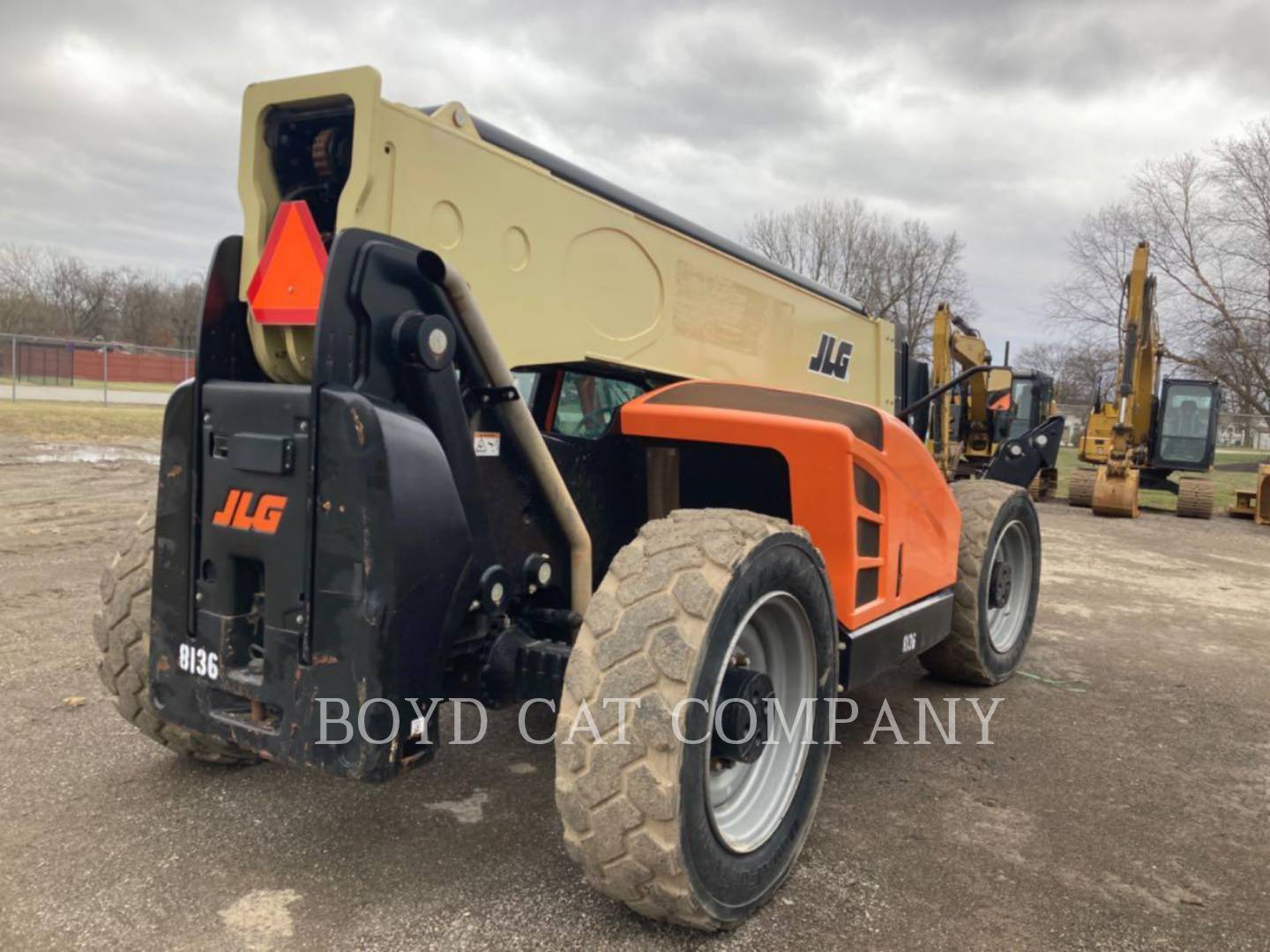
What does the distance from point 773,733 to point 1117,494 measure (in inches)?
556

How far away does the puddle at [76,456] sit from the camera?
45.4 ft

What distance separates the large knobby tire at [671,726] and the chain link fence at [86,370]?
27.7 m

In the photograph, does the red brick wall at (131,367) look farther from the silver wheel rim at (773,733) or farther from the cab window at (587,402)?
the silver wheel rim at (773,733)

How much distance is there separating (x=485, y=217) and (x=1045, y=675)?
4328 mm

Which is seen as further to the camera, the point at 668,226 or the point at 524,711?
the point at 524,711

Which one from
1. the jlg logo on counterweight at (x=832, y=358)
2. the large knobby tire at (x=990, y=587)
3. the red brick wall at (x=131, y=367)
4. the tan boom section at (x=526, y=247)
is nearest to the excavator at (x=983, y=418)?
the jlg logo on counterweight at (x=832, y=358)

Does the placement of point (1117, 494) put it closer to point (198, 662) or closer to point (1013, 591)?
point (1013, 591)

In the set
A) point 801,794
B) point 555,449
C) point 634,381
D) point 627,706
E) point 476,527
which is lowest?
point 801,794

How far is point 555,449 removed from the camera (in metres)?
3.28

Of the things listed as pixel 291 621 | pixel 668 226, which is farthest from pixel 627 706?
pixel 668 226

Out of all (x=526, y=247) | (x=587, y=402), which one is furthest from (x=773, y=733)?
(x=526, y=247)

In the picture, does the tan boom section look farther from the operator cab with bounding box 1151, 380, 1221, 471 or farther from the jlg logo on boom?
the operator cab with bounding box 1151, 380, 1221, 471

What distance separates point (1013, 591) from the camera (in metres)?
5.54

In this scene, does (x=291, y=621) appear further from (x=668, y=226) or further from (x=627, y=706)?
(x=668, y=226)
